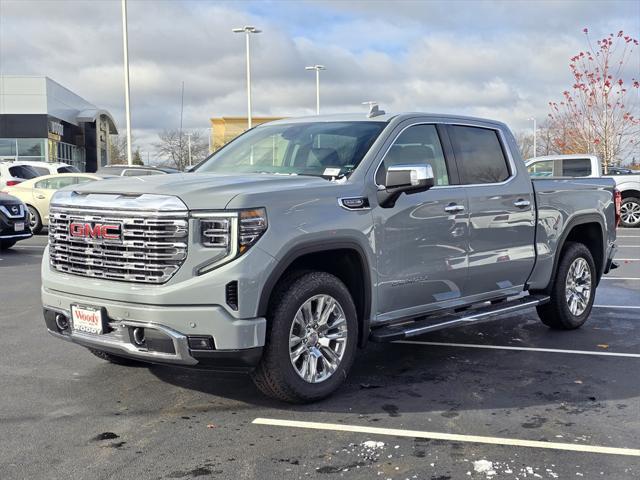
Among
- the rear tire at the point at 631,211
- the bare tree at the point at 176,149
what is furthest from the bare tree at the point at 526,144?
the rear tire at the point at 631,211

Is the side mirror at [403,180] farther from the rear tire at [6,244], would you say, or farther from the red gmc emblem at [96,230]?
the rear tire at [6,244]

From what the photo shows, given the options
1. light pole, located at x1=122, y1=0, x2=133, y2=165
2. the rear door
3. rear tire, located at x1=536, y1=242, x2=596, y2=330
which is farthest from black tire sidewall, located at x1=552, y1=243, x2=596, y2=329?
light pole, located at x1=122, y1=0, x2=133, y2=165

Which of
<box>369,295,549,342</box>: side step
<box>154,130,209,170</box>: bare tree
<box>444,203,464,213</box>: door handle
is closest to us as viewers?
<box>369,295,549,342</box>: side step

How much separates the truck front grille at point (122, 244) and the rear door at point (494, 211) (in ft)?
8.43

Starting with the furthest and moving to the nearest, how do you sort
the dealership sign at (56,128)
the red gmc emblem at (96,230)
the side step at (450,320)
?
the dealership sign at (56,128) → the side step at (450,320) → the red gmc emblem at (96,230)

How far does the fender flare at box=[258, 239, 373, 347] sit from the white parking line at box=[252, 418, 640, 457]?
0.69 meters

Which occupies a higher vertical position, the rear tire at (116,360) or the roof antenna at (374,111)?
the roof antenna at (374,111)

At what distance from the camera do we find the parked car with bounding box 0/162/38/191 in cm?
1838

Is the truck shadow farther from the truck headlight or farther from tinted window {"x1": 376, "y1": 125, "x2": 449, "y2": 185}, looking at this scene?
tinted window {"x1": 376, "y1": 125, "x2": 449, "y2": 185}

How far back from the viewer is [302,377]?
15.2 ft

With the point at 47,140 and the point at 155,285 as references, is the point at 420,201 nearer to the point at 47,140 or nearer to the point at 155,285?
the point at 155,285

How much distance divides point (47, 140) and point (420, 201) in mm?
42726

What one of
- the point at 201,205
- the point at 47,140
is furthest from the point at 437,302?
the point at 47,140

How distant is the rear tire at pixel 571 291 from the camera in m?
7.03
